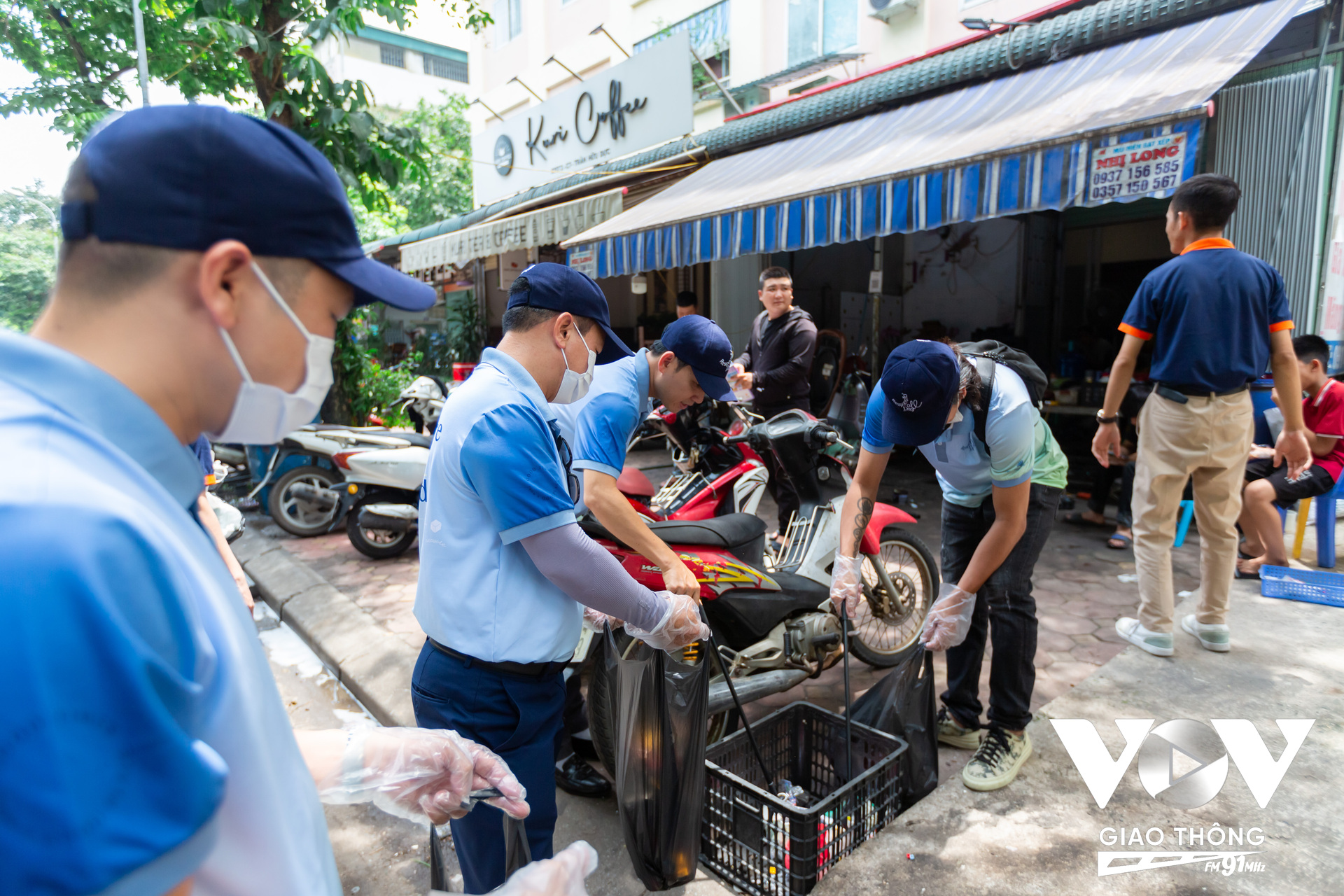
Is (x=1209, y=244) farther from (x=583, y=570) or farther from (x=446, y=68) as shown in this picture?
(x=446, y=68)

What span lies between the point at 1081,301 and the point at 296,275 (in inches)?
431

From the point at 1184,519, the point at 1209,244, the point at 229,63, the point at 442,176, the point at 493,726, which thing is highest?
the point at 442,176

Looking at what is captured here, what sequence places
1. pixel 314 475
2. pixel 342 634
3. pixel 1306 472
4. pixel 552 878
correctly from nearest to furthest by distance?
pixel 552 878 → pixel 342 634 → pixel 1306 472 → pixel 314 475

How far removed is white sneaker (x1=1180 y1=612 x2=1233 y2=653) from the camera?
135 inches

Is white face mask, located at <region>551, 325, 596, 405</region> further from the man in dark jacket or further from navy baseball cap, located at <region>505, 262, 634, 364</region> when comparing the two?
the man in dark jacket

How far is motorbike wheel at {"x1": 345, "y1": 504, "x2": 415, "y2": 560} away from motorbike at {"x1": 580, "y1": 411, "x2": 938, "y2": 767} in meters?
2.95

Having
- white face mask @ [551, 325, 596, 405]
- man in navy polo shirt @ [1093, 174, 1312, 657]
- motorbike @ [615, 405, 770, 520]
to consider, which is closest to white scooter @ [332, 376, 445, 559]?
motorbike @ [615, 405, 770, 520]

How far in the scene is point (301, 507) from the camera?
236 inches

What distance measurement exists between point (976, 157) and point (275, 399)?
4.62 m

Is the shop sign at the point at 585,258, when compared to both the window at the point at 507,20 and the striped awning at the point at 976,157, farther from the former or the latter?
the window at the point at 507,20

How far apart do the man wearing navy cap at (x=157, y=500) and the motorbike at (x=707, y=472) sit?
2942 mm

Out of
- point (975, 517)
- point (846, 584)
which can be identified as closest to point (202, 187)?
point (846, 584)

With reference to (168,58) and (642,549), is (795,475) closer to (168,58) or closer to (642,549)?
(642,549)

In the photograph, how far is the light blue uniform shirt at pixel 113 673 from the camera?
0.47m
